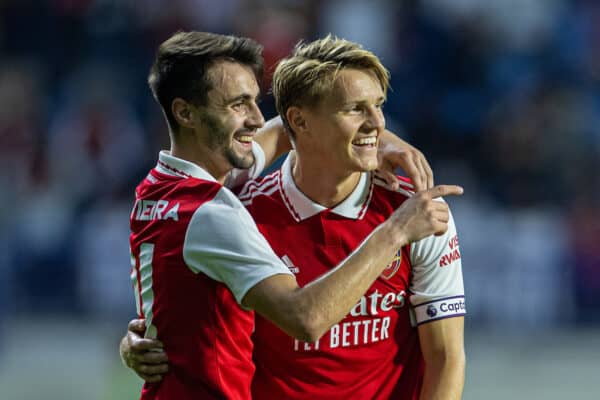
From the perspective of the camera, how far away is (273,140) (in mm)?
4211

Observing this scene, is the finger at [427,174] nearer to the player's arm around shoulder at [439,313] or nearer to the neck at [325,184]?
the player's arm around shoulder at [439,313]

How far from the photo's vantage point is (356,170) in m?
3.65

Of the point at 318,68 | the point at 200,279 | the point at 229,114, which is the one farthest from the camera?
the point at 318,68

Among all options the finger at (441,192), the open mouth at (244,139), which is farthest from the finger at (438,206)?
the open mouth at (244,139)

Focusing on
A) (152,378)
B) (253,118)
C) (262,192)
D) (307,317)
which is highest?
(253,118)

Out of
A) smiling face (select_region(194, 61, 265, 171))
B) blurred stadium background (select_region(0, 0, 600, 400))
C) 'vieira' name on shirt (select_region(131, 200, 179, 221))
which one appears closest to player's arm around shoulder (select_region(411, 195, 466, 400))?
smiling face (select_region(194, 61, 265, 171))

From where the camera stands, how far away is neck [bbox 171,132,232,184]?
3582mm

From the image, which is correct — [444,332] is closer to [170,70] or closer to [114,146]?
[170,70]

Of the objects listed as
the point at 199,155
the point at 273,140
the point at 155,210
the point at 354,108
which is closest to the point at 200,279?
the point at 155,210

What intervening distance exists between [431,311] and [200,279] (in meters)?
0.89

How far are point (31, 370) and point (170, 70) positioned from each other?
6.24 metres

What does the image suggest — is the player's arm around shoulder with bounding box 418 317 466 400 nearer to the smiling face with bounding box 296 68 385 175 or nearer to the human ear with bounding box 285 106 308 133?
the smiling face with bounding box 296 68 385 175

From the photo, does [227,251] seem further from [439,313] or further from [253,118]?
[439,313]

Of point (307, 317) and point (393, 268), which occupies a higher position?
point (393, 268)
